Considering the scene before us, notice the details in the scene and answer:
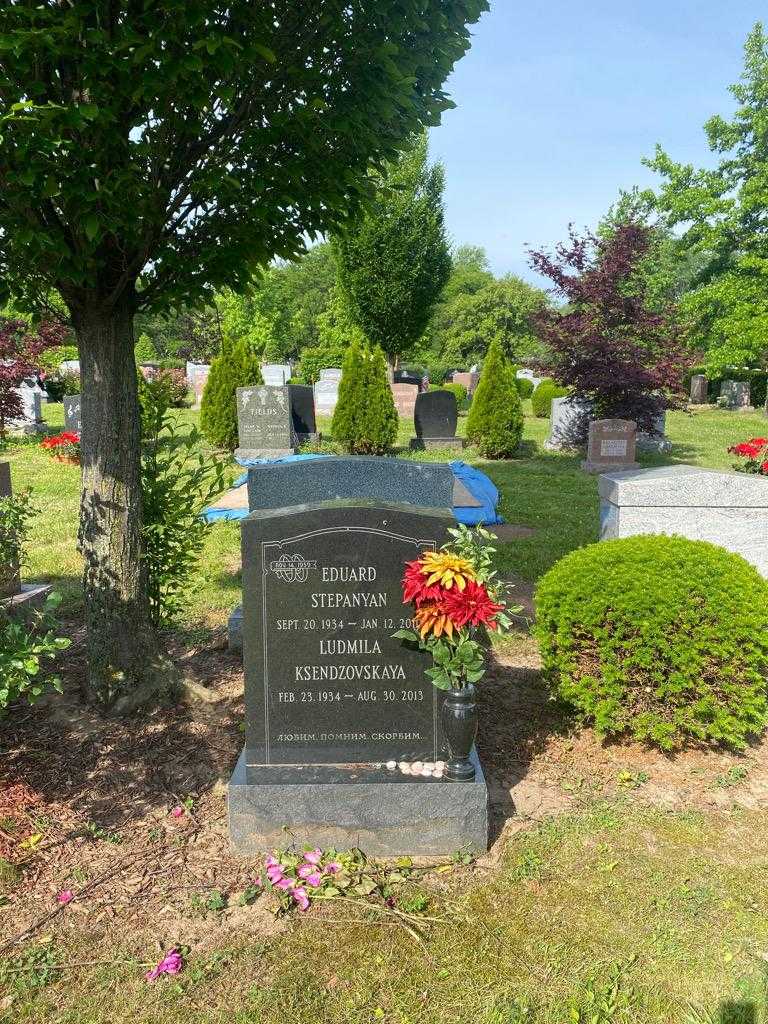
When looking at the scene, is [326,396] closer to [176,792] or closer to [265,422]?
[265,422]

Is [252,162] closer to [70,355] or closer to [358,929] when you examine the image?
[358,929]

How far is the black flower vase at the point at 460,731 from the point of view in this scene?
3656mm

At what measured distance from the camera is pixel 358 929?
319 cm

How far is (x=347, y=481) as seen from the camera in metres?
4.82

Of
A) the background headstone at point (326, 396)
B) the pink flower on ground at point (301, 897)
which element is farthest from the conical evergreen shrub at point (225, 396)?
the pink flower on ground at point (301, 897)

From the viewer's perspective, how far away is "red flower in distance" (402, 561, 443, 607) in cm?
362

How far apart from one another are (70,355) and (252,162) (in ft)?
114

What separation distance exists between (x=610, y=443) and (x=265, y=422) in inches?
275

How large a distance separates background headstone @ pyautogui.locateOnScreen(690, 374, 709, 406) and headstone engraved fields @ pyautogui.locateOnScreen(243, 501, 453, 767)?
3426 cm

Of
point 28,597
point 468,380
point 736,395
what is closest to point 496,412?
point 28,597

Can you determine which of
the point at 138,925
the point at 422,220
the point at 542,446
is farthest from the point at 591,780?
the point at 422,220

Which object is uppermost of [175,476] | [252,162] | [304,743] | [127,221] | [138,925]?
[252,162]

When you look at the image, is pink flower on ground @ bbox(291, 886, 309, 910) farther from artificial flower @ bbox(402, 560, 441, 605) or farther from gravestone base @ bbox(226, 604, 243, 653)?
gravestone base @ bbox(226, 604, 243, 653)

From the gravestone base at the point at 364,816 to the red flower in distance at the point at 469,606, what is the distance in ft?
2.55
